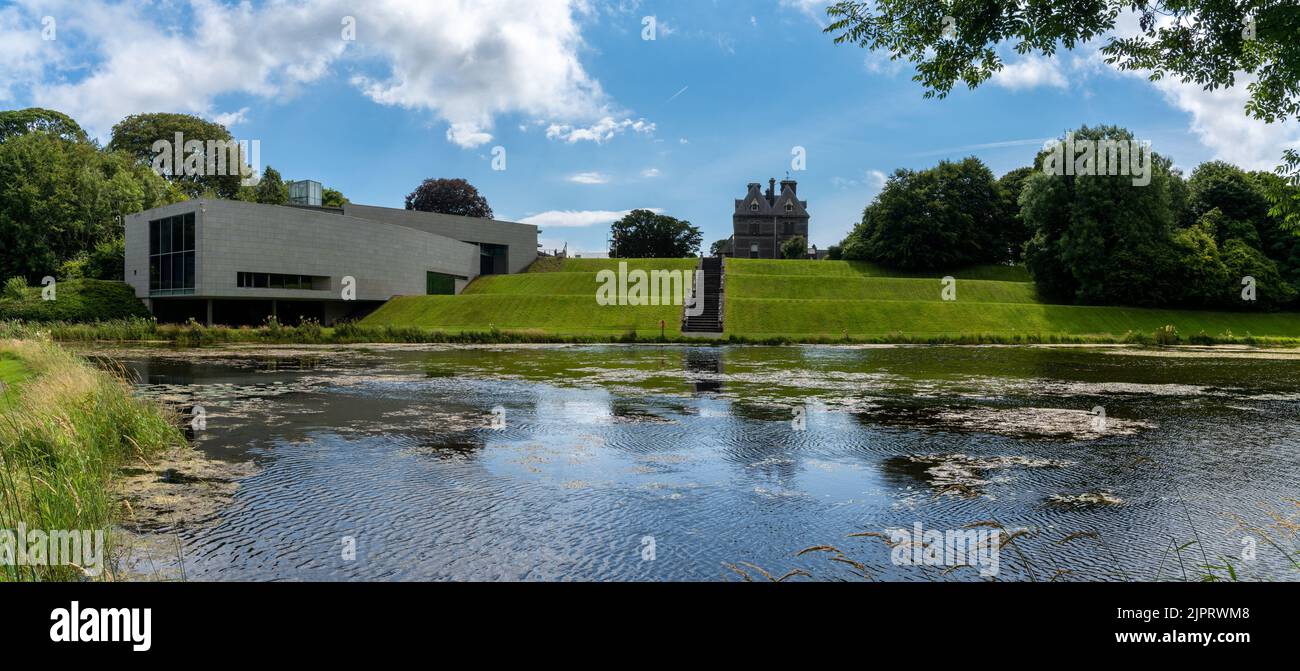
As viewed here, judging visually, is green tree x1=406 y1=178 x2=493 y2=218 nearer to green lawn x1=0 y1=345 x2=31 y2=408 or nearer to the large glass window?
the large glass window

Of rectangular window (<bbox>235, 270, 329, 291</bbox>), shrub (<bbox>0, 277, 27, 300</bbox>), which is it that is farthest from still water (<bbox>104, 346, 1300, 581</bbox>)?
shrub (<bbox>0, 277, 27, 300</bbox>)

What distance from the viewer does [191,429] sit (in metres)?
12.6

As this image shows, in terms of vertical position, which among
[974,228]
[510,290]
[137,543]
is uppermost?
[974,228]

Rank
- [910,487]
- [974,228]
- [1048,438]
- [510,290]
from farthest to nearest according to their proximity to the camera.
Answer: [974,228]
[510,290]
[1048,438]
[910,487]

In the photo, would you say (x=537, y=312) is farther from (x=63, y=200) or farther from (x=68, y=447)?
(x=68, y=447)

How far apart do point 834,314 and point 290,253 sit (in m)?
41.9

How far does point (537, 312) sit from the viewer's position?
55969 millimetres

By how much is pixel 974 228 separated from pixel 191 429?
80444mm

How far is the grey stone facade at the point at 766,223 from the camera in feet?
401

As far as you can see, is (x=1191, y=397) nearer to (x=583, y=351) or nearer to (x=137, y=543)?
(x=137, y=543)

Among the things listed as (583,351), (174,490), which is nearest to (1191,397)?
(174,490)

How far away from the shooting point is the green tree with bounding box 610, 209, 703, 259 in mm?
111062
